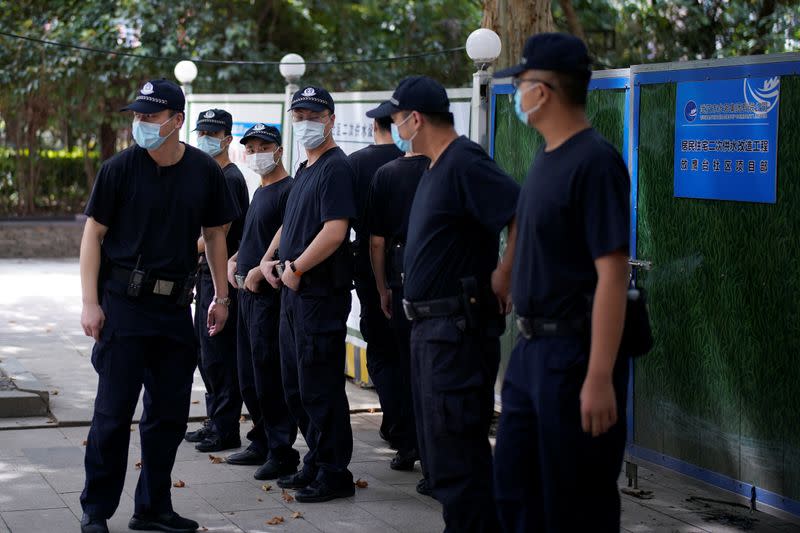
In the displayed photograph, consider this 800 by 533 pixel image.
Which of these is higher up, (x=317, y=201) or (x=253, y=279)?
(x=317, y=201)

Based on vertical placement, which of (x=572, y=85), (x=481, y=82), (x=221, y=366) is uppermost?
(x=481, y=82)

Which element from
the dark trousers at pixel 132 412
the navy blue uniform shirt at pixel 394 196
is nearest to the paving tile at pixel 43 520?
the dark trousers at pixel 132 412

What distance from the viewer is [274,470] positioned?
661 centimetres

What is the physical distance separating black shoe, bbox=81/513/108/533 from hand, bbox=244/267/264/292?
162cm

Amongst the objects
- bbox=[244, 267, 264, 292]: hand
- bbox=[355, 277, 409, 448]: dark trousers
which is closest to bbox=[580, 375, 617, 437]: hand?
bbox=[244, 267, 264, 292]: hand

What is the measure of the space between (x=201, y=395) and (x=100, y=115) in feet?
39.1

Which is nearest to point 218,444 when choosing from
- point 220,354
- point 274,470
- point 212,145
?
point 220,354

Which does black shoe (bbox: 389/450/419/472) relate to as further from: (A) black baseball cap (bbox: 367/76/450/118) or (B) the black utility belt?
(A) black baseball cap (bbox: 367/76/450/118)

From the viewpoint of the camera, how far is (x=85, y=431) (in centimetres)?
771

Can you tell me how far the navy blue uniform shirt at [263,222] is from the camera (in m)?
6.69

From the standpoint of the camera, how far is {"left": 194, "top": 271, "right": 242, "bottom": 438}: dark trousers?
7.34m

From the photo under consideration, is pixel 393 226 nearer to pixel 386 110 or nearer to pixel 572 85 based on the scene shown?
pixel 386 110

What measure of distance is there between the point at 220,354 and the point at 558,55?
408 centimetres

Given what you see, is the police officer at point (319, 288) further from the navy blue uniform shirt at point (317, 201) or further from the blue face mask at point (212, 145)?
the blue face mask at point (212, 145)
